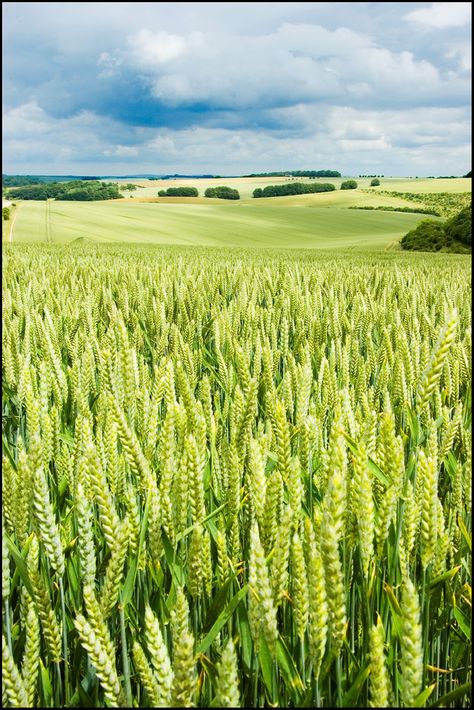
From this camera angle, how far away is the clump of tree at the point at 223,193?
2574 inches

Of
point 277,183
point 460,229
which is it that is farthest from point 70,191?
point 460,229

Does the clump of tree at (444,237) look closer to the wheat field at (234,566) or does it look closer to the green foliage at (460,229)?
the green foliage at (460,229)

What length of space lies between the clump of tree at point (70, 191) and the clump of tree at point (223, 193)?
10969mm

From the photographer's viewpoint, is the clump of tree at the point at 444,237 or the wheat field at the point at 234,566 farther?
the clump of tree at the point at 444,237

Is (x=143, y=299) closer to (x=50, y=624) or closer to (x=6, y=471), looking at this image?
(x=6, y=471)

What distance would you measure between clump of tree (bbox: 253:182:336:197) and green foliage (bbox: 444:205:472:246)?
45.3 metres

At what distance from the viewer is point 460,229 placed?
2212cm

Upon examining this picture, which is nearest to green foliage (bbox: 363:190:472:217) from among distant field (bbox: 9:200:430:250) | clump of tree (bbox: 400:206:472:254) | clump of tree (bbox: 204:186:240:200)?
distant field (bbox: 9:200:430:250)

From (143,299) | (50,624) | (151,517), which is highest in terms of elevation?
(143,299)

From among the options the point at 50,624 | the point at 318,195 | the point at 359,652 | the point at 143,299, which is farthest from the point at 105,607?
the point at 318,195

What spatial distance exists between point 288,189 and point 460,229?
47.9 meters

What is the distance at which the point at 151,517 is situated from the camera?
2.68 ft

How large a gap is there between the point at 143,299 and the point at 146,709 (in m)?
2.95

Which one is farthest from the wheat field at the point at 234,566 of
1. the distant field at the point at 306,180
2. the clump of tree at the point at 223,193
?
the clump of tree at the point at 223,193
